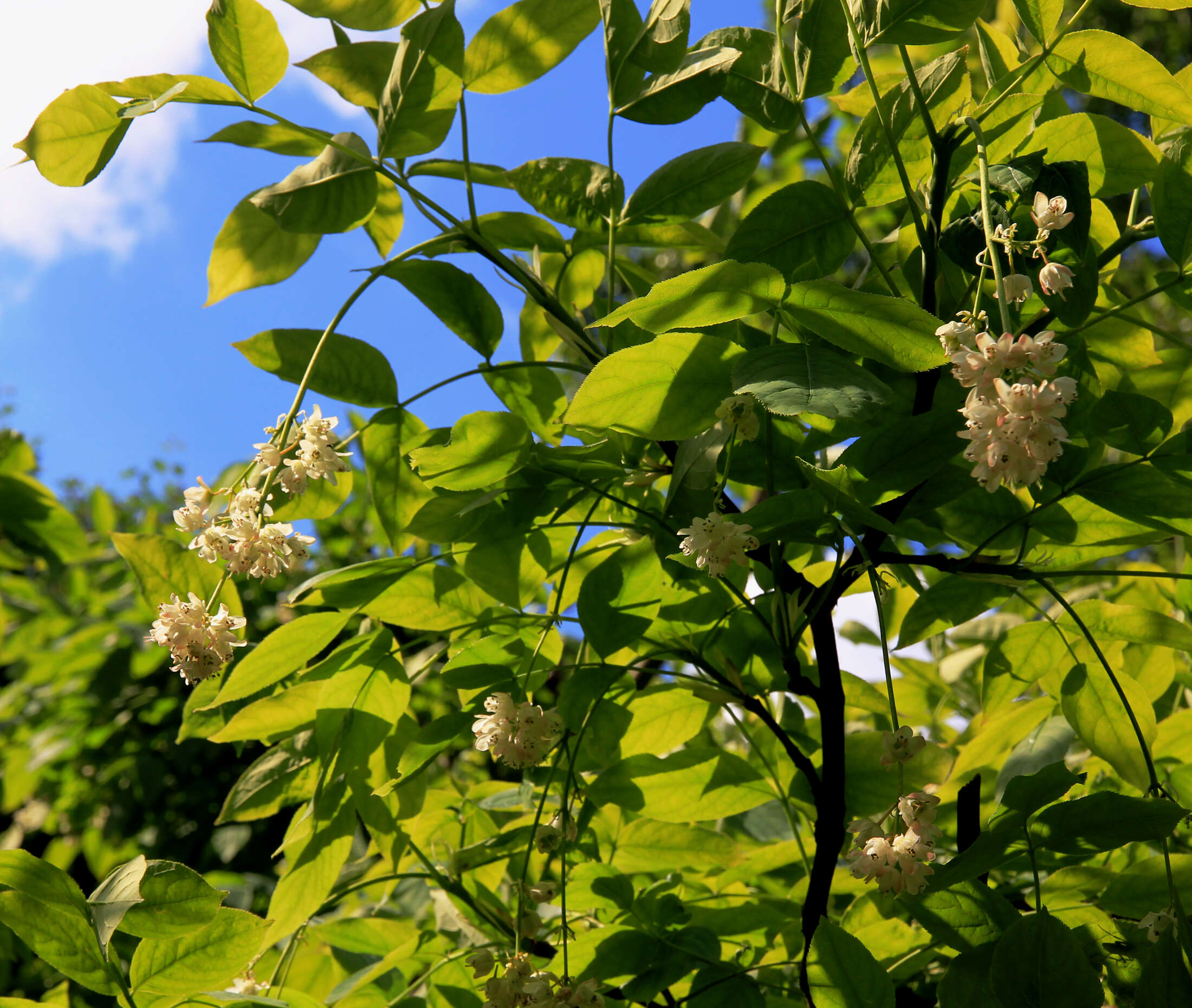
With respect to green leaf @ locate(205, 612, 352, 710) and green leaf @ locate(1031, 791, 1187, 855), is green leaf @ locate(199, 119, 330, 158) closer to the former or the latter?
green leaf @ locate(205, 612, 352, 710)

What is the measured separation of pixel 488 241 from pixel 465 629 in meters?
0.32

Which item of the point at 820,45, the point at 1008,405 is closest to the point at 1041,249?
the point at 1008,405

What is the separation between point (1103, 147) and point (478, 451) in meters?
0.45

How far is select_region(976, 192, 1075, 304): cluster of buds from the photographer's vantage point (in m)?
0.46

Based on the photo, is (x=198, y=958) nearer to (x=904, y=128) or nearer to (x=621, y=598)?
(x=621, y=598)

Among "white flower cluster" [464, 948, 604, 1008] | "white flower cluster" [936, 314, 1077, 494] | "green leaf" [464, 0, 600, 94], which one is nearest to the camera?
"white flower cluster" [936, 314, 1077, 494]

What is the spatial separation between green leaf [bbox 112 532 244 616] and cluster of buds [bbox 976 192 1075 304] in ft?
1.98

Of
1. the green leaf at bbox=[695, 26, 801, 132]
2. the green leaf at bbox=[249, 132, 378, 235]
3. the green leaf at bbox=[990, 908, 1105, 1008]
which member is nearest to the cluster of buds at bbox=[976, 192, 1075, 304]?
the green leaf at bbox=[695, 26, 801, 132]

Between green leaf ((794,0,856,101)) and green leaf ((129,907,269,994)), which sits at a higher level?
green leaf ((794,0,856,101))

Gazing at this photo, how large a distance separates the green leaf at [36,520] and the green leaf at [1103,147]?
1197 mm

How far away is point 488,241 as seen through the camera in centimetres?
77

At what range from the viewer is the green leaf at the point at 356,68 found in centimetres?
69

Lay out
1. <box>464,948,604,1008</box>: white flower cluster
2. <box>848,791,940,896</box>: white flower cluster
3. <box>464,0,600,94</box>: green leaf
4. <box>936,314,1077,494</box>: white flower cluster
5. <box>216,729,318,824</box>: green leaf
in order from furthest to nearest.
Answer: <box>216,729,318,824</box>: green leaf < <box>464,0,600,94</box>: green leaf < <box>464,948,604,1008</box>: white flower cluster < <box>848,791,940,896</box>: white flower cluster < <box>936,314,1077,494</box>: white flower cluster

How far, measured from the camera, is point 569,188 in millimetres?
703
